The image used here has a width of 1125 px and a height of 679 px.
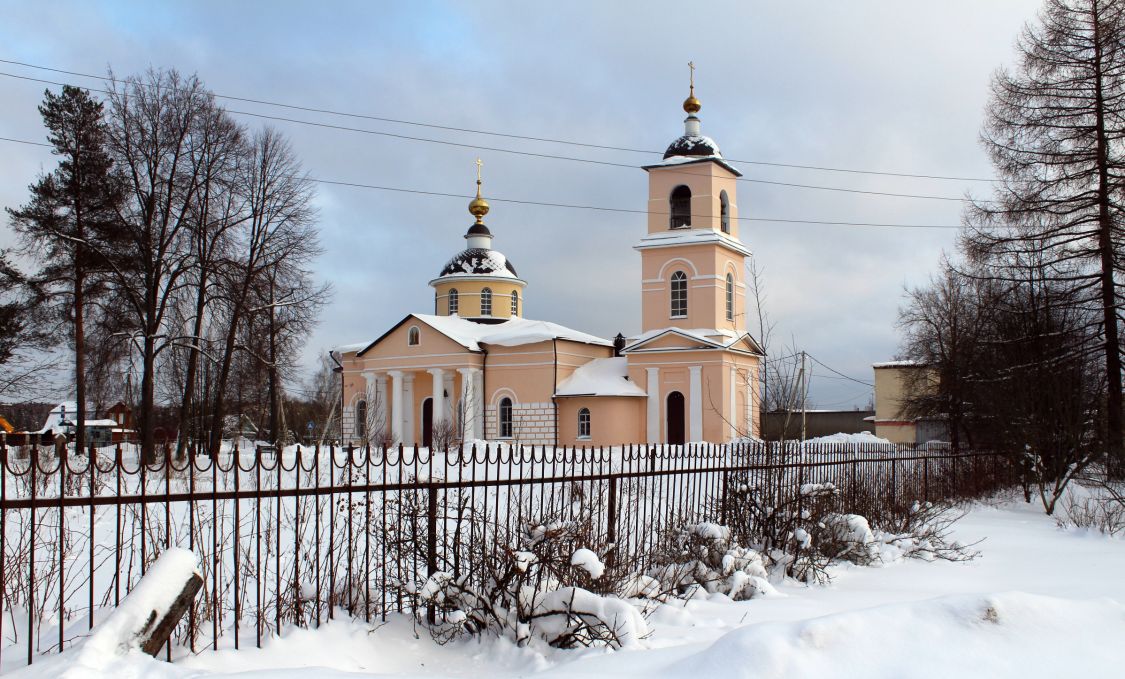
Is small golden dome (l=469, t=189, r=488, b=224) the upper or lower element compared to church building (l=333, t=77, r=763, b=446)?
upper

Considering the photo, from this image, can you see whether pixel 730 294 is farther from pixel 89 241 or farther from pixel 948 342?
pixel 89 241

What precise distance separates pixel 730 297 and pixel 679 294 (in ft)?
7.34

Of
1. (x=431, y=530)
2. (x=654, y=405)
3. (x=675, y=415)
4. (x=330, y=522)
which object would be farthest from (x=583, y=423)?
(x=431, y=530)

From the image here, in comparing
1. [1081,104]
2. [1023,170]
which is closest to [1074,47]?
[1081,104]

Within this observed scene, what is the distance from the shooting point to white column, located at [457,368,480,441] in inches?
1441

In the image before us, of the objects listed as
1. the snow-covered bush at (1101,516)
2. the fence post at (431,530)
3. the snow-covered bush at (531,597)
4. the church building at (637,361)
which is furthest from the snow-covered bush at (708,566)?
the church building at (637,361)

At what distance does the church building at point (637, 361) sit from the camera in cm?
3419

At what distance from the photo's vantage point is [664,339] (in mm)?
34531

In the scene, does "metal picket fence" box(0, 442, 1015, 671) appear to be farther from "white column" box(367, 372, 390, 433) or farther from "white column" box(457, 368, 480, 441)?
"white column" box(367, 372, 390, 433)

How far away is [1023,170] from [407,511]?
19.9 metres

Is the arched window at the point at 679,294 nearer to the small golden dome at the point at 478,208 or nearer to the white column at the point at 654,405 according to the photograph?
the white column at the point at 654,405

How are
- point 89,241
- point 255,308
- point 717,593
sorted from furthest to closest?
point 255,308, point 89,241, point 717,593

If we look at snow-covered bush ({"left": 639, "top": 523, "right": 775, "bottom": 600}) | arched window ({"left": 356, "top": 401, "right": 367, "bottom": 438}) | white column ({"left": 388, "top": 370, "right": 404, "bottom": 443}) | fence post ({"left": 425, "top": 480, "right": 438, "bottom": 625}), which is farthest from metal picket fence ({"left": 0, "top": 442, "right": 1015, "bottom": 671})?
arched window ({"left": 356, "top": 401, "right": 367, "bottom": 438})

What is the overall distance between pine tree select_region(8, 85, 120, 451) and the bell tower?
18.6 m
